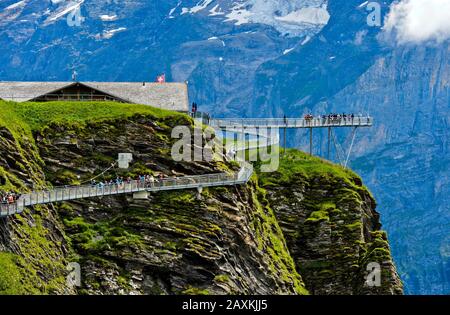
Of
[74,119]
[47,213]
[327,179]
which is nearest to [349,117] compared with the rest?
[327,179]

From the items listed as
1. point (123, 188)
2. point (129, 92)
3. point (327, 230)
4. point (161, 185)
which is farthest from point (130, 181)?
point (327, 230)

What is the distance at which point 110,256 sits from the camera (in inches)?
4712

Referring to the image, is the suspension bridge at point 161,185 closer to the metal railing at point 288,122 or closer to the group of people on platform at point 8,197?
the metal railing at point 288,122

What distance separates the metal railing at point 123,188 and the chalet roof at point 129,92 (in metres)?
13.8

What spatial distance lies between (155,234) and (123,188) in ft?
19.2

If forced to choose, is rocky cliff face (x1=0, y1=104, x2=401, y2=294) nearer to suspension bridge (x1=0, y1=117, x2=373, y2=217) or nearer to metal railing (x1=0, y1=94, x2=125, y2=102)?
suspension bridge (x1=0, y1=117, x2=373, y2=217)

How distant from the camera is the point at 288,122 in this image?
6403 inches

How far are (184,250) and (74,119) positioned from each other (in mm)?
21691

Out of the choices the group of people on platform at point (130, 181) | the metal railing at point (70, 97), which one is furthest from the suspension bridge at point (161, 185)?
the metal railing at point (70, 97)

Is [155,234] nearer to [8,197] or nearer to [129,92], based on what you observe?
[8,197]

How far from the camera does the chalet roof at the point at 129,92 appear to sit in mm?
145500

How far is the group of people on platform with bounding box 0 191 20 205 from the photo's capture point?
107444 millimetres

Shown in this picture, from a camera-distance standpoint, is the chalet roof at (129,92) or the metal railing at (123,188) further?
the chalet roof at (129,92)

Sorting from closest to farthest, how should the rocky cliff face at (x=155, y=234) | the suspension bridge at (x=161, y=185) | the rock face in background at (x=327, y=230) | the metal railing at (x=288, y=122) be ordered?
the suspension bridge at (x=161, y=185)
the rocky cliff face at (x=155, y=234)
the rock face in background at (x=327, y=230)
the metal railing at (x=288, y=122)
